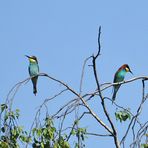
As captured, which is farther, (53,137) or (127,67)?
(127,67)

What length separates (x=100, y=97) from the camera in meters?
4.40

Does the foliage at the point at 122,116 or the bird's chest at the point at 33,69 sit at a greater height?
the bird's chest at the point at 33,69

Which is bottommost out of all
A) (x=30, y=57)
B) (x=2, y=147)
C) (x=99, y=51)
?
(x=2, y=147)

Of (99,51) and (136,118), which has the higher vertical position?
(99,51)

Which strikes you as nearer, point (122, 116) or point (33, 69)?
point (122, 116)

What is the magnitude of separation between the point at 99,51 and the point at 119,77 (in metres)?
4.60

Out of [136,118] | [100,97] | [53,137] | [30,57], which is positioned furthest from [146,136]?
[30,57]

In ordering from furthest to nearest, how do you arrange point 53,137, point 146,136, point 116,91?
point 116,91 → point 53,137 → point 146,136

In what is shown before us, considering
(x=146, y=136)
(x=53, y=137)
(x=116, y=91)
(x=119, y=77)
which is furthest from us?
(x=119, y=77)

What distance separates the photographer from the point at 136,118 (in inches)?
171

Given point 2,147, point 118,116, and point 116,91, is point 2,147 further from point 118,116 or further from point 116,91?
point 116,91

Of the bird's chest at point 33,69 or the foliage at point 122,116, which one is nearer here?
the foliage at point 122,116

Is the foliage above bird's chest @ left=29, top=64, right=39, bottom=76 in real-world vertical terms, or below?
below

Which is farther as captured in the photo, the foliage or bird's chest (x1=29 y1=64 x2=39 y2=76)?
bird's chest (x1=29 y1=64 x2=39 y2=76)
